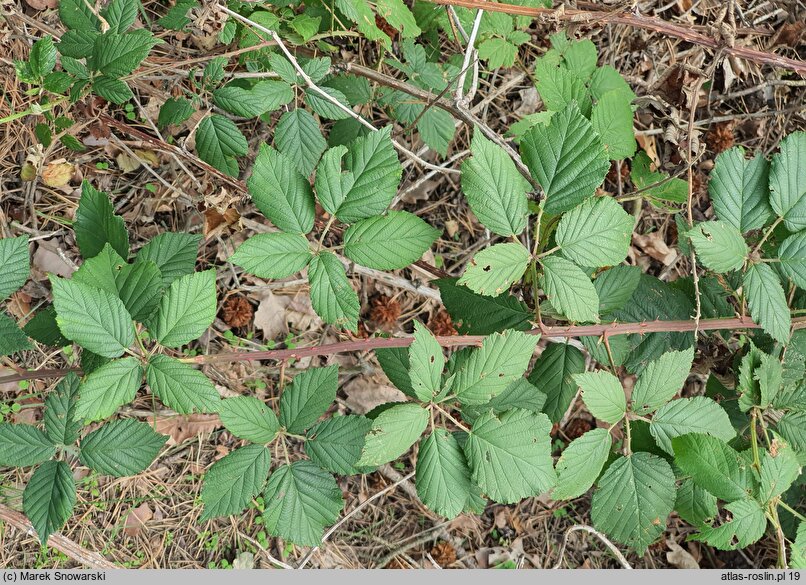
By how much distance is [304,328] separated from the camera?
7.28 feet

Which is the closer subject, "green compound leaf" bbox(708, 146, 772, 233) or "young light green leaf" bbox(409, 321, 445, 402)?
"young light green leaf" bbox(409, 321, 445, 402)

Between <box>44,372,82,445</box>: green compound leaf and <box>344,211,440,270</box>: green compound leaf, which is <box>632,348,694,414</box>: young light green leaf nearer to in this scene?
<box>344,211,440,270</box>: green compound leaf

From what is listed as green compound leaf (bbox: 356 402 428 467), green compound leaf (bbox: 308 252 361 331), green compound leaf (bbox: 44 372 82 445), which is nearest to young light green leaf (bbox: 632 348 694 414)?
green compound leaf (bbox: 356 402 428 467)

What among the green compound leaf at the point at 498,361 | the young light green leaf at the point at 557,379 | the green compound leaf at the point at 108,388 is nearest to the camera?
the green compound leaf at the point at 108,388

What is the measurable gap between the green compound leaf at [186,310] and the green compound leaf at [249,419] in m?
0.18

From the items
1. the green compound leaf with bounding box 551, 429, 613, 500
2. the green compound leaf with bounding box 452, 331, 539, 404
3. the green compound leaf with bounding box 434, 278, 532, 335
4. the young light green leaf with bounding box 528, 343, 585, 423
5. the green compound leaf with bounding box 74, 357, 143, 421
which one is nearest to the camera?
the green compound leaf with bounding box 74, 357, 143, 421

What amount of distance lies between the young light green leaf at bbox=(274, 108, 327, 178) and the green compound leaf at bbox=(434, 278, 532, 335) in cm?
49

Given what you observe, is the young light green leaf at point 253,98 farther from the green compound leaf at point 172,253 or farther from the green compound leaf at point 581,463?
the green compound leaf at point 581,463

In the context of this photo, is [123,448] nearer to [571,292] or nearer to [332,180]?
[332,180]

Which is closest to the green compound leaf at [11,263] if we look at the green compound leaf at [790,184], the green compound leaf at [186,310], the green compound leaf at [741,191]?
the green compound leaf at [186,310]

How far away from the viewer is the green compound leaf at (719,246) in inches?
48.8

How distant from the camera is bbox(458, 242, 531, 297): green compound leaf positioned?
1.14m

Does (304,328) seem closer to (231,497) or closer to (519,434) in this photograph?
(231,497)

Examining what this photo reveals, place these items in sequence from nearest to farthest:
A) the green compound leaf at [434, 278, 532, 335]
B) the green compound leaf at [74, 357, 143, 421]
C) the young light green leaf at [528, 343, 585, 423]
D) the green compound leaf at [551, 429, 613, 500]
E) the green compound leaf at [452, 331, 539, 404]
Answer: the green compound leaf at [74, 357, 143, 421]
the green compound leaf at [452, 331, 539, 404]
the green compound leaf at [551, 429, 613, 500]
the green compound leaf at [434, 278, 532, 335]
the young light green leaf at [528, 343, 585, 423]
